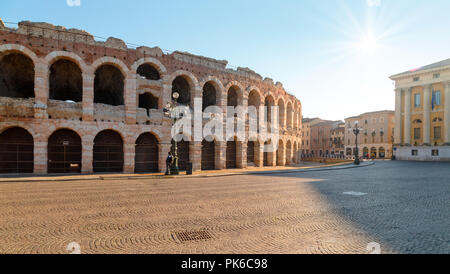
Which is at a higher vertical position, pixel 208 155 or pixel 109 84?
pixel 109 84

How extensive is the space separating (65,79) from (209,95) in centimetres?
1569

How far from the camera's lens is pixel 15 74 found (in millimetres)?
22844

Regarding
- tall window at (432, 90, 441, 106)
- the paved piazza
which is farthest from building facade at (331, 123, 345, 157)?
the paved piazza

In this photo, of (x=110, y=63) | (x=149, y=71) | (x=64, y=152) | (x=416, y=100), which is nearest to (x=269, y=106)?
(x=149, y=71)

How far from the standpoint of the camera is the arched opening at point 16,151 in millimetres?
19906

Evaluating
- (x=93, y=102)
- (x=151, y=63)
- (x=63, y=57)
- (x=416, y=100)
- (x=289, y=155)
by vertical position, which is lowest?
(x=289, y=155)

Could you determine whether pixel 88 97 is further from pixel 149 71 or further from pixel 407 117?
pixel 407 117

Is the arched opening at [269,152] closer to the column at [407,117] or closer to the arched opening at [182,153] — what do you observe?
the arched opening at [182,153]

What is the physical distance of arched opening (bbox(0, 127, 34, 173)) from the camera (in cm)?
1991

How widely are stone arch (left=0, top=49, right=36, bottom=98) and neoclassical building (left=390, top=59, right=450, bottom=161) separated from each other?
61927mm

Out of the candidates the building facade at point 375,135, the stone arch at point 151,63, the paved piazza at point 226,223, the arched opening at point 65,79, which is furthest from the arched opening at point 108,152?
the building facade at point 375,135
